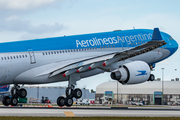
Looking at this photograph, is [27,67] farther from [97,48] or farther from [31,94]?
[31,94]

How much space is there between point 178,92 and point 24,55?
283 feet

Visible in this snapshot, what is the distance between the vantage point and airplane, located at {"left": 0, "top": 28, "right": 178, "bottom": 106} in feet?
98.3

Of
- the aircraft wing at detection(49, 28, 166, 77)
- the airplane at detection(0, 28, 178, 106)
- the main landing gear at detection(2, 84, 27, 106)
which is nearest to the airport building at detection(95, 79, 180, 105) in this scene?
the airplane at detection(0, 28, 178, 106)

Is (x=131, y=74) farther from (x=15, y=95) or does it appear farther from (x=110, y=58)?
(x=15, y=95)

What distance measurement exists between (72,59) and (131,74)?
26.7ft

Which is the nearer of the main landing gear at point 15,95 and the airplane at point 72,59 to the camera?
the airplane at point 72,59

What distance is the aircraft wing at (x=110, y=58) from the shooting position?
98.2 feet

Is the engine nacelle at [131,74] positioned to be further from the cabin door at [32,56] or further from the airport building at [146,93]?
the airport building at [146,93]

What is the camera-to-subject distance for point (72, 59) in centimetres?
3519

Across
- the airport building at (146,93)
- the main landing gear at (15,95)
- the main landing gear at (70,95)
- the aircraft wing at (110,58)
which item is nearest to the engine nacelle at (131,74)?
the aircraft wing at (110,58)

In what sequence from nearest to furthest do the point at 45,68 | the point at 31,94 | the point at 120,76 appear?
the point at 120,76 < the point at 45,68 < the point at 31,94

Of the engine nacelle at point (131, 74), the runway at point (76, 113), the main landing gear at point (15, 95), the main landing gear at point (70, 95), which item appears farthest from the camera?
the main landing gear at point (15, 95)

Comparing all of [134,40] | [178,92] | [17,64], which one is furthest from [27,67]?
[178,92]

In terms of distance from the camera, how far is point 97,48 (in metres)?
36.4
